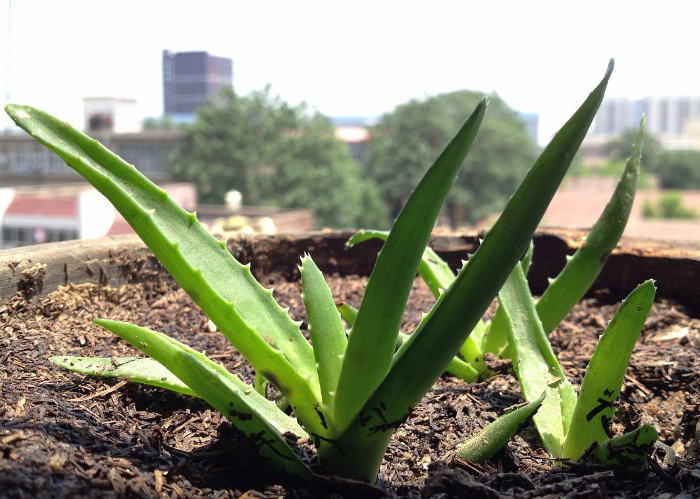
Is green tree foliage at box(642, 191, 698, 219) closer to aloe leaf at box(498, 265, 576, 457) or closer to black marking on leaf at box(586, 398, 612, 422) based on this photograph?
aloe leaf at box(498, 265, 576, 457)

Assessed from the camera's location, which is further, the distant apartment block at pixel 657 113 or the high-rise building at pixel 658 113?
the high-rise building at pixel 658 113

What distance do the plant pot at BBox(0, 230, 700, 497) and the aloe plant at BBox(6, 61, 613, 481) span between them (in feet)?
0.19

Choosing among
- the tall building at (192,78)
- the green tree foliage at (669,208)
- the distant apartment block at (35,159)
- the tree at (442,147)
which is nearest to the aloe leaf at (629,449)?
the distant apartment block at (35,159)

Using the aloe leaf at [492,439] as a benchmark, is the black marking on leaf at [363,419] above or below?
above

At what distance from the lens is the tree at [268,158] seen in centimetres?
1767

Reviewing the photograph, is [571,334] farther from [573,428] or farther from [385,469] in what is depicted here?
[385,469]

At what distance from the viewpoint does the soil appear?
64 centimetres

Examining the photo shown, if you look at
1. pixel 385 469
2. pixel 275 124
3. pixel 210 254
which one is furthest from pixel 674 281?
pixel 275 124

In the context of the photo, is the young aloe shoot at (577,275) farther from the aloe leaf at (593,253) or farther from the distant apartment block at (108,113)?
the distant apartment block at (108,113)

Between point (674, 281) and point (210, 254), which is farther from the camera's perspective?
point (674, 281)

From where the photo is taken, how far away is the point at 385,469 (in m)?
0.79

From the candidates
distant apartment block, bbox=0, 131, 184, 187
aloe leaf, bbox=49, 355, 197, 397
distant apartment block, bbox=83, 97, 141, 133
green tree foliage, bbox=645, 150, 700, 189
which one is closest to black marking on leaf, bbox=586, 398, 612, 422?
aloe leaf, bbox=49, 355, 197, 397

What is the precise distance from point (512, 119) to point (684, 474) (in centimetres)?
2336

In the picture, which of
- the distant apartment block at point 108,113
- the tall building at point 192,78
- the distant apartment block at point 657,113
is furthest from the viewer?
the distant apartment block at point 657,113
